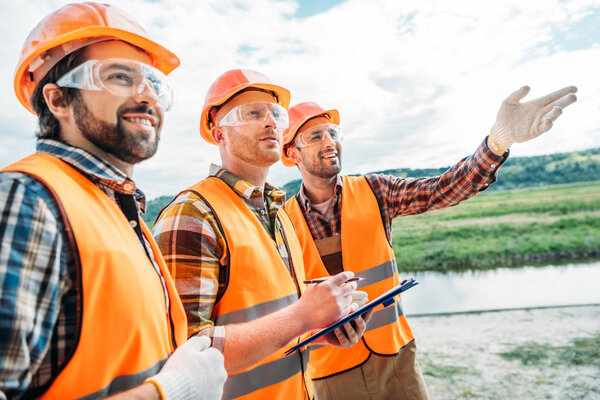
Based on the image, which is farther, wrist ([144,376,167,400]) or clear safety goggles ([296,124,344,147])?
clear safety goggles ([296,124,344,147])

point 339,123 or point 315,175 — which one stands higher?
point 339,123

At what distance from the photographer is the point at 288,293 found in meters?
1.86

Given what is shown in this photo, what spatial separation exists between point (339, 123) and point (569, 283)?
64.2 feet

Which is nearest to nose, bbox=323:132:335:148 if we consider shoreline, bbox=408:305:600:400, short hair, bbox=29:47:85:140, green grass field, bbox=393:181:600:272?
short hair, bbox=29:47:85:140

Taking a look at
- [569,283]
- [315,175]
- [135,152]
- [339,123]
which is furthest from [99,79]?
[569,283]

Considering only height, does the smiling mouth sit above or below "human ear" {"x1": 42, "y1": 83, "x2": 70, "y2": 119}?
below

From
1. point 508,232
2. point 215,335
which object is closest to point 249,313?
point 215,335

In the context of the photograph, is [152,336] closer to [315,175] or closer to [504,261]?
[315,175]

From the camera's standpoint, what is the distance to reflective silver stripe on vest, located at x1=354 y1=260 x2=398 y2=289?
289cm

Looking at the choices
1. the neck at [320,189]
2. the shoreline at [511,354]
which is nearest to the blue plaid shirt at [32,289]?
the neck at [320,189]

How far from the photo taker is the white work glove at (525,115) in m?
2.44

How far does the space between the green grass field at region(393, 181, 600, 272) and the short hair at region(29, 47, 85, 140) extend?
85.5 ft

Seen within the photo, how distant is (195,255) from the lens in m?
1.61

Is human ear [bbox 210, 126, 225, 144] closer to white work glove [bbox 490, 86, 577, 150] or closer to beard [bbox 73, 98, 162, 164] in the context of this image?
beard [bbox 73, 98, 162, 164]
